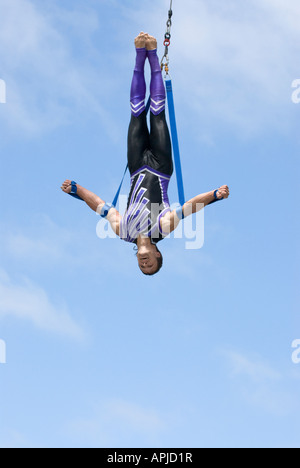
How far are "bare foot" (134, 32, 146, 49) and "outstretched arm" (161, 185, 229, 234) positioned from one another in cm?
217

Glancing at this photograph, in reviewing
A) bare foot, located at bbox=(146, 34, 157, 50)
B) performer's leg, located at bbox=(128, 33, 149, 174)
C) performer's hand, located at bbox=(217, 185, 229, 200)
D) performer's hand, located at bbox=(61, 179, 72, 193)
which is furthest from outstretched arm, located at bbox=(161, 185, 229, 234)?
bare foot, located at bbox=(146, 34, 157, 50)

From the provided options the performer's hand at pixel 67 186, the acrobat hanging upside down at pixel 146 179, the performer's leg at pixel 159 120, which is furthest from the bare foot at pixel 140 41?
the performer's hand at pixel 67 186

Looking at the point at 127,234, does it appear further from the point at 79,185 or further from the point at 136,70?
the point at 136,70

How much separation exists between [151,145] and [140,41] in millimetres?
1331

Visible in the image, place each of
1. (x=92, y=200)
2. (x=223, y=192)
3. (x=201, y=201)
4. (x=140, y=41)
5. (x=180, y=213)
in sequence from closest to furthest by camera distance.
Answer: (x=223, y=192) → (x=201, y=201) → (x=180, y=213) → (x=140, y=41) → (x=92, y=200)

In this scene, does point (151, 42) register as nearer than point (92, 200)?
Yes

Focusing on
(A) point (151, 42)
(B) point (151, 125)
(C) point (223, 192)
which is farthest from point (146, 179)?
(A) point (151, 42)

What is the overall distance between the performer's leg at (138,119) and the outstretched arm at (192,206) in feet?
2.99

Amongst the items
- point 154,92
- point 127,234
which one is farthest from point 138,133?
point 127,234

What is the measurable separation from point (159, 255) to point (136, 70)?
7.89 ft

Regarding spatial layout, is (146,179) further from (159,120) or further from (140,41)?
(140,41)

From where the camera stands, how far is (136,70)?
11023 millimetres

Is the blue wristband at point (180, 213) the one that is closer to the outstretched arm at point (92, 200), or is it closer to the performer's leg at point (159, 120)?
the performer's leg at point (159, 120)

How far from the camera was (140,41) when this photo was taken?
431 inches
